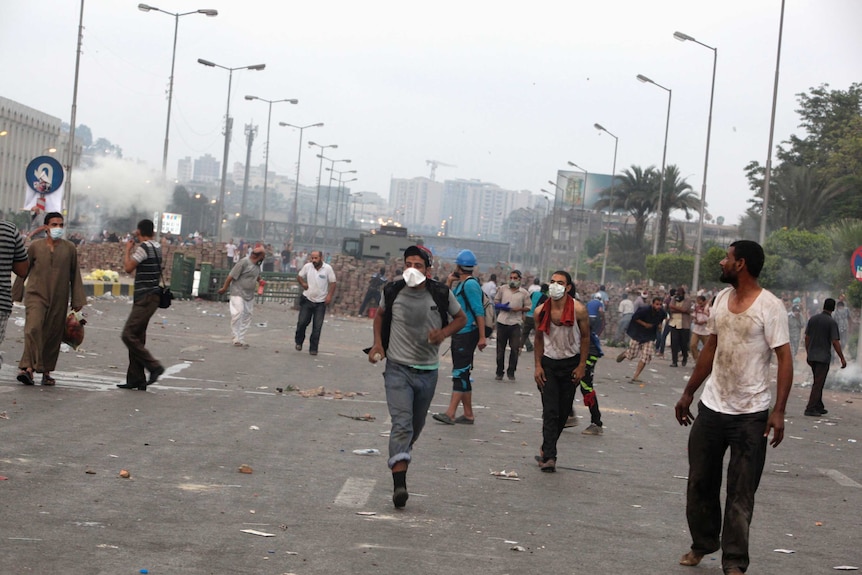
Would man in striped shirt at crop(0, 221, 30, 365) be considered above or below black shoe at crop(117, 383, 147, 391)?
above

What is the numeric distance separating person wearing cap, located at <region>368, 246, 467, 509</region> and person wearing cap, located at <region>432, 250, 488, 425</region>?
12.2 feet

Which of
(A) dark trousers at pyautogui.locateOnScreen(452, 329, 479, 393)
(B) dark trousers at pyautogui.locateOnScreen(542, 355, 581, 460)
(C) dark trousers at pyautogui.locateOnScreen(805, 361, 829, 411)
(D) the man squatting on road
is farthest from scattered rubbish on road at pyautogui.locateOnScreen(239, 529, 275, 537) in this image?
(C) dark trousers at pyautogui.locateOnScreen(805, 361, 829, 411)

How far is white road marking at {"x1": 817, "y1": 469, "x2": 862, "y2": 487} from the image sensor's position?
33.3ft

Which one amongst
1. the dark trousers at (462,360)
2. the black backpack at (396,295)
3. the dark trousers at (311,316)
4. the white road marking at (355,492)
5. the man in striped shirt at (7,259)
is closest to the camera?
the white road marking at (355,492)

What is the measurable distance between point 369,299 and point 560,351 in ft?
96.7

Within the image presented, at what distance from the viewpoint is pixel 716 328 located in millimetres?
6391

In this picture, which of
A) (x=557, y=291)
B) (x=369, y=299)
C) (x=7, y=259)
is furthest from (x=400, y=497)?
(x=369, y=299)

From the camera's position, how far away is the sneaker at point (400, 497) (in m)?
7.29

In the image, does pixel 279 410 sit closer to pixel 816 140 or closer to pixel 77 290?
pixel 77 290

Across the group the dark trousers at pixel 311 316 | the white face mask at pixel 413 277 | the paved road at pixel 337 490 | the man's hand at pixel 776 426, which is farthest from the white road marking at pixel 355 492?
the dark trousers at pixel 311 316

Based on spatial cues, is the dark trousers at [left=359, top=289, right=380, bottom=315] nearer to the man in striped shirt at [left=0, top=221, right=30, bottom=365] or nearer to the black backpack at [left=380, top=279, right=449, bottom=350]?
the man in striped shirt at [left=0, top=221, right=30, bottom=365]

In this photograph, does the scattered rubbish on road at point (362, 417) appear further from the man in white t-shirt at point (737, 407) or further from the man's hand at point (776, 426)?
the man's hand at point (776, 426)

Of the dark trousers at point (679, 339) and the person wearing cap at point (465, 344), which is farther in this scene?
the dark trousers at point (679, 339)

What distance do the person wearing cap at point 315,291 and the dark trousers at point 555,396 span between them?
9806 mm
